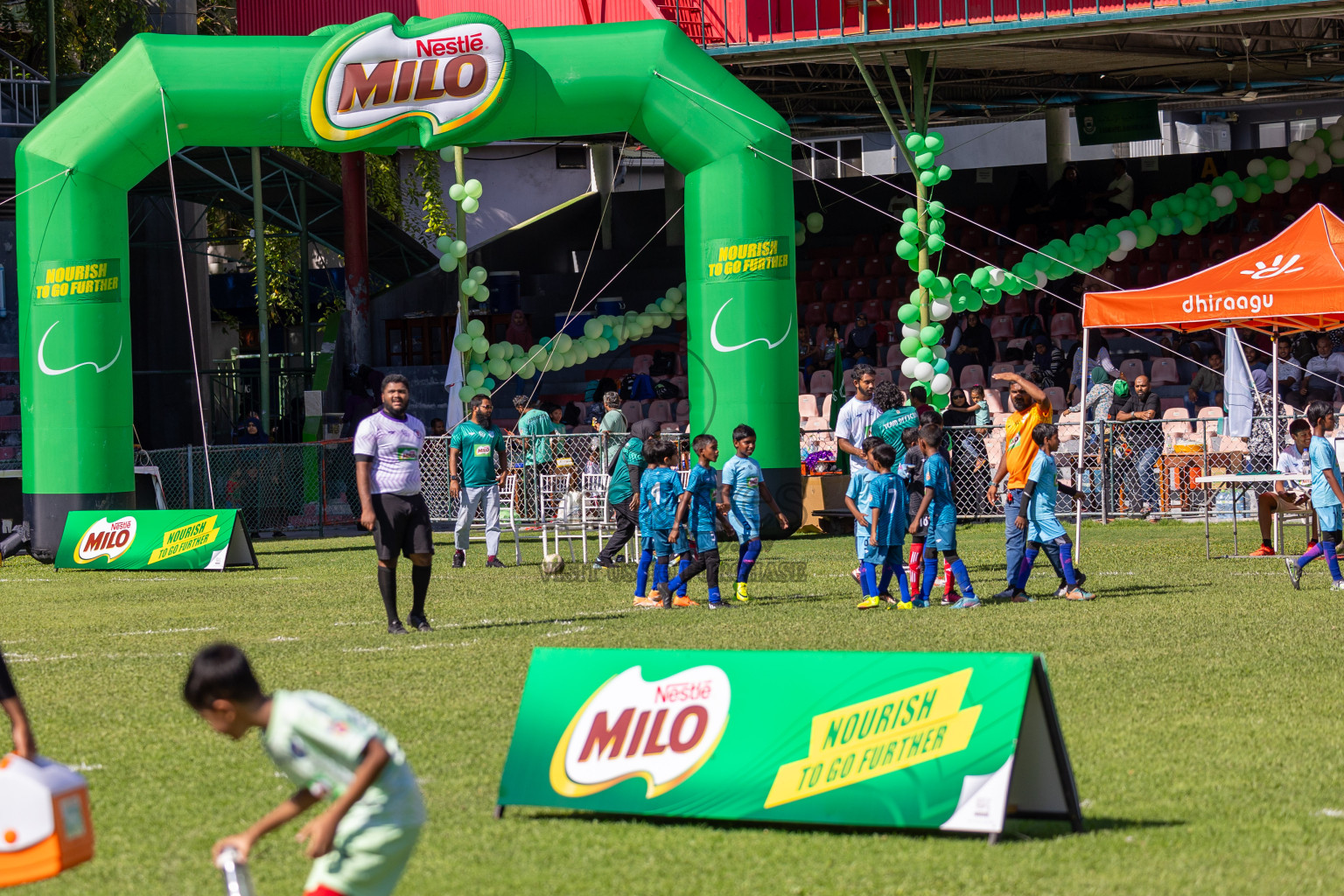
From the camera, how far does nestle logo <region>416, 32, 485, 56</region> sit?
19656 mm

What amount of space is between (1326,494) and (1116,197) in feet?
60.9

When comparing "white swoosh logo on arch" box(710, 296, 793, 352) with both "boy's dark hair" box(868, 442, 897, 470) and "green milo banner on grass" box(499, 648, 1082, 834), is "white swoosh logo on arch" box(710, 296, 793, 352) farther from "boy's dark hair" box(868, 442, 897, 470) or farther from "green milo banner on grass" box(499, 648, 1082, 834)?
"green milo banner on grass" box(499, 648, 1082, 834)

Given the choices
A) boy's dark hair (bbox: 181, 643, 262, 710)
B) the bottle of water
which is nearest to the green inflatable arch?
boy's dark hair (bbox: 181, 643, 262, 710)

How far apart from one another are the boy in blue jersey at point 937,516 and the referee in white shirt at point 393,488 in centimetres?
364

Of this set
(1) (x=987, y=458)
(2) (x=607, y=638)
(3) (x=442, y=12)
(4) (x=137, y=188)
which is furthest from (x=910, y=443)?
(4) (x=137, y=188)

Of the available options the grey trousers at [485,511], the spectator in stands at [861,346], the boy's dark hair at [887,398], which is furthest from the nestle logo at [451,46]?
the spectator in stands at [861,346]

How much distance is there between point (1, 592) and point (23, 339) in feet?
16.3

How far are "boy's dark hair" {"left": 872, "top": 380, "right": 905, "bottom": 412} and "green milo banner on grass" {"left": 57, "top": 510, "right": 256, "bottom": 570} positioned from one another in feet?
23.7

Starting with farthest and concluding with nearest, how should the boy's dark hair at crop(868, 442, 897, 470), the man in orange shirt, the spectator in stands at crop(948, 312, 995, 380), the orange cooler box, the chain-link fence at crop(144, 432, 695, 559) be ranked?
the spectator in stands at crop(948, 312, 995, 380)
the chain-link fence at crop(144, 432, 695, 559)
the man in orange shirt
the boy's dark hair at crop(868, 442, 897, 470)
the orange cooler box

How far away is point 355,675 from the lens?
9.40 meters

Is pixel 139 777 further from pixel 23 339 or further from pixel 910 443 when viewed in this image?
pixel 23 339

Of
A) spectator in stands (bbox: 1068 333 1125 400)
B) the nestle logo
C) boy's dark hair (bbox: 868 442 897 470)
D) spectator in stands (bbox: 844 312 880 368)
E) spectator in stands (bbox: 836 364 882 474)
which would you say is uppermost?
the nestle logo

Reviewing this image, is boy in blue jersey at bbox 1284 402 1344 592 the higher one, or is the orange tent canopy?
the orange tent canopy

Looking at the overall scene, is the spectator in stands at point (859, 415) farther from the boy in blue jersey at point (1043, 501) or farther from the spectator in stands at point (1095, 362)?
the spectator in stands at point (1095, 362)
